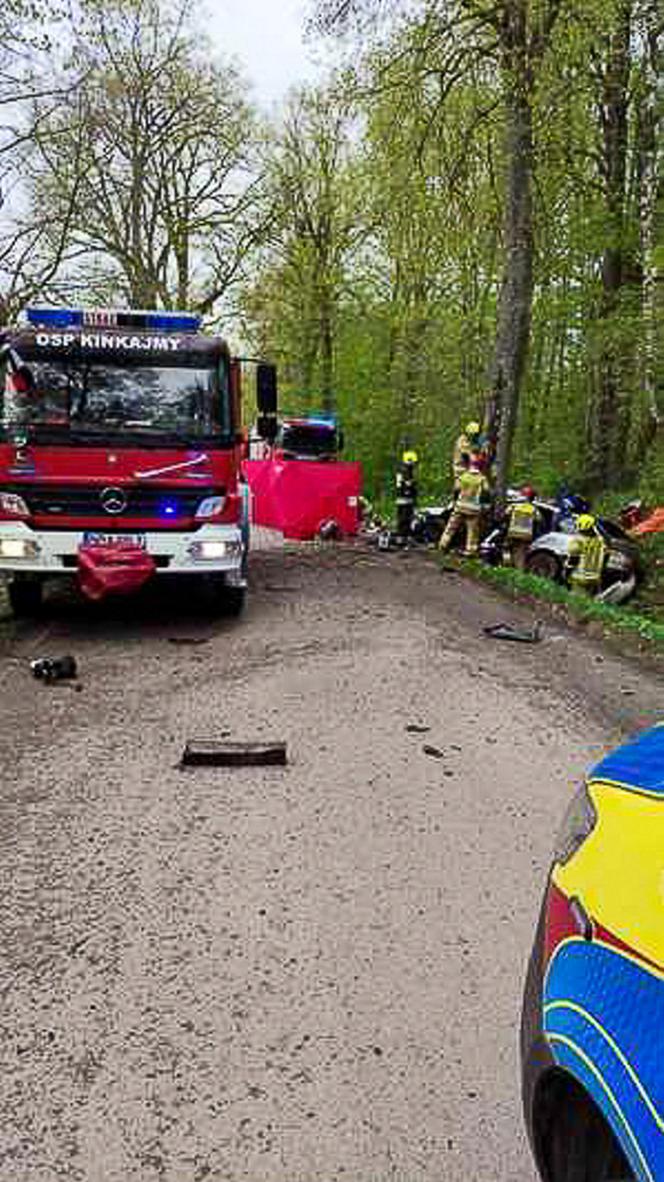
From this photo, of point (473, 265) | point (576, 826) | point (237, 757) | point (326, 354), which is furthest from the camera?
point (326, 354)

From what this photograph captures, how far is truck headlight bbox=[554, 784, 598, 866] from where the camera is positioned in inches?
75.6

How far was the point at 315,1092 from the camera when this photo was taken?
287 cm

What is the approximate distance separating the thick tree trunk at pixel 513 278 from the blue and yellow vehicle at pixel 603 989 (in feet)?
Result: 42.3

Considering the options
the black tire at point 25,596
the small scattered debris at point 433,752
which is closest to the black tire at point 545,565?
the black tire at point 25,596

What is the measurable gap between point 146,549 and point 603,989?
7376 millimetres

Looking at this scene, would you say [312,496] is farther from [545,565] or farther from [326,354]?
[326,354]

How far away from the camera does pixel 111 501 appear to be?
8508mm

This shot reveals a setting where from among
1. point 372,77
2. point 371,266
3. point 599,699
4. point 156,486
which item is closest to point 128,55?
point 371,266

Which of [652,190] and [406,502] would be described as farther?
[652,190]

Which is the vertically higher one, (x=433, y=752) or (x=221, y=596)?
(x=433, y=752)

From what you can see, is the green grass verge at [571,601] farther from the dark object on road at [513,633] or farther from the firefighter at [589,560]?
the dark object on road at [513,633]

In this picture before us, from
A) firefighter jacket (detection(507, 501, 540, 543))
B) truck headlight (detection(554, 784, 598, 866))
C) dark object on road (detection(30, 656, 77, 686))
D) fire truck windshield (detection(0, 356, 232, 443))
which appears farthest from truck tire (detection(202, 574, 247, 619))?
truck headlight (detection(554, 784, 598, 866))

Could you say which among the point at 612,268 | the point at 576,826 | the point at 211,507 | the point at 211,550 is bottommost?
the point at 211,550

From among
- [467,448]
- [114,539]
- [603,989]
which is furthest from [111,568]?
[467,448]
